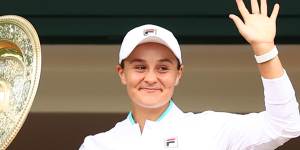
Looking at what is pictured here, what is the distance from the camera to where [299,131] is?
2723mm

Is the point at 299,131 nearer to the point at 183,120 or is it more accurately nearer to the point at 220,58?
the point at 183,120

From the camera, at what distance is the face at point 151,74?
2.82 m

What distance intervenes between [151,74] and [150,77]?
1 cm

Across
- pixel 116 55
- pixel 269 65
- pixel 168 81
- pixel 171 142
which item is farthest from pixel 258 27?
pixel 116 55

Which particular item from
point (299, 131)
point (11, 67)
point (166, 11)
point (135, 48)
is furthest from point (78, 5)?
point (299, 131)

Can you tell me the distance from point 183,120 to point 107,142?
0.85 feet

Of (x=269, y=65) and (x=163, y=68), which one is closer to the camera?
(x=269, y=65)

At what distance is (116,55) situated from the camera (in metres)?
4.89

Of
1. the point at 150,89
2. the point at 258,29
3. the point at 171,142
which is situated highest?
the point at 258,29

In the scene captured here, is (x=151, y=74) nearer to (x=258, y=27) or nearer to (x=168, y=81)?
(x=168, y=81)

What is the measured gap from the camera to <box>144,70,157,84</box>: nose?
9.21 ft

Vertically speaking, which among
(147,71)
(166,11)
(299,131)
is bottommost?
(299,131)

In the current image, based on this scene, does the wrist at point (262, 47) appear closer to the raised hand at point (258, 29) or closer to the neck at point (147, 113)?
the raised hand at point (258, 29)

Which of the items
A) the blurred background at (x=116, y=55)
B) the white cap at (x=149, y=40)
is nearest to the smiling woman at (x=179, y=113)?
the white cap at (x=149, y=40)
